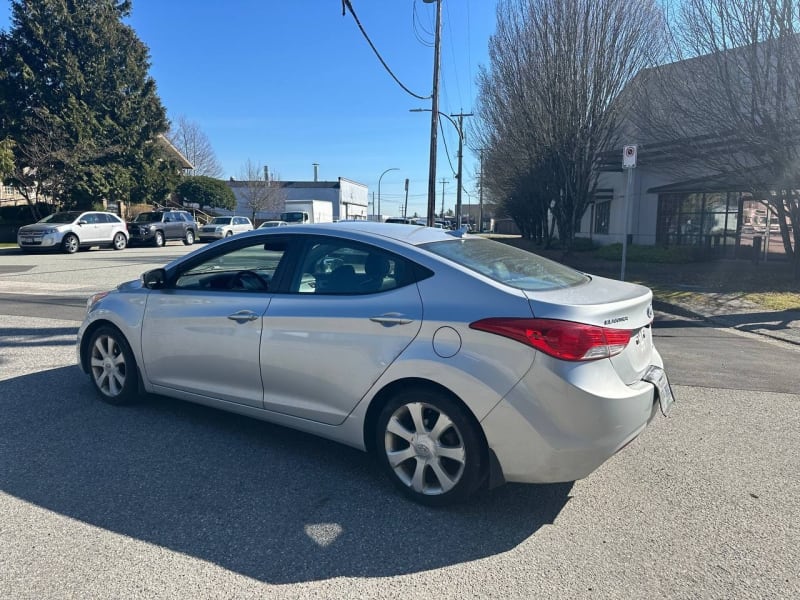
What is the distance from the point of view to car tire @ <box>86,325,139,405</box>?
4.68m

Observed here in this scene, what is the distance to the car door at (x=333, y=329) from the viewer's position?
336 centimetres

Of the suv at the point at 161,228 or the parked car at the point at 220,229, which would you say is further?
A: the parked car at the point at 220,229

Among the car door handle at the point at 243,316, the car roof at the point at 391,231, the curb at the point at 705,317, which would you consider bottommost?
the curb at the point at 705,317

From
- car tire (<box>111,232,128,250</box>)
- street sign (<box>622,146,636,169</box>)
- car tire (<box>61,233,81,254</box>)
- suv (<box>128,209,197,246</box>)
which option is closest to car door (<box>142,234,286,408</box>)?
street sign (<box>622,146,636,169</box>)

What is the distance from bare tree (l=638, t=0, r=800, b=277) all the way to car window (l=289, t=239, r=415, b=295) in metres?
12.2

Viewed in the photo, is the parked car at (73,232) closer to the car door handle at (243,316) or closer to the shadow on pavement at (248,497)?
the shadow on pavement at (248,497)

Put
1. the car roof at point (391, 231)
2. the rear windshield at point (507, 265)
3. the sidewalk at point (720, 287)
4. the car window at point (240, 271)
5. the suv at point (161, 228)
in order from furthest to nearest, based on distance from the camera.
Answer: the suv at point (161, 228) → the sidewalk at point (720, 287) → the car window at point (240, 271) → the car roof at point (391, 231) → the rear windshield at point (507, 265)

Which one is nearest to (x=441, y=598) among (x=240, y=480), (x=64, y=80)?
(x=240, y=480)

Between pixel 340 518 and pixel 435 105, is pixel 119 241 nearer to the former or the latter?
pixel 435 105

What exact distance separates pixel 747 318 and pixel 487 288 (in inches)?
340

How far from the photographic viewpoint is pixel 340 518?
126 inches

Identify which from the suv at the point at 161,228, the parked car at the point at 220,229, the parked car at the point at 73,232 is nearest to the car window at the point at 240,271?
the parked car at the point at 73,232

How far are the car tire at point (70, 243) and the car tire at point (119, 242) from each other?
208 centimetres

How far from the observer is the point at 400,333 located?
10.8 feet
